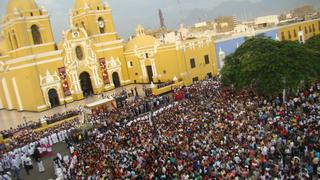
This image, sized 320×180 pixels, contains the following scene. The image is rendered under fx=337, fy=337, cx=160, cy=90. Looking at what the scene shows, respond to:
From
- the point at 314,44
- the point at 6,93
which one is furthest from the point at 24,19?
the point at 314,44

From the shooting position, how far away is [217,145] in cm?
1422

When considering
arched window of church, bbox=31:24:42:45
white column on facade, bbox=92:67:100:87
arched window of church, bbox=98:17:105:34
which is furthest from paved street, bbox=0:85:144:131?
arched window of church, bbox=98:17:105:34

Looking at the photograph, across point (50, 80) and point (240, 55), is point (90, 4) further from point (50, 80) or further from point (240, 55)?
point (240, 55)

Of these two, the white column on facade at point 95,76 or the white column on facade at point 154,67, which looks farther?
the white column on facade at point 154,67

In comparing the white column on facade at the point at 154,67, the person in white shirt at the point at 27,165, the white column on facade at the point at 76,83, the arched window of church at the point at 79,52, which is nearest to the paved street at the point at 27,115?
the white column on facade at the point at 76,83

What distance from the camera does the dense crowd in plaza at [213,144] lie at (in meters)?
12.2

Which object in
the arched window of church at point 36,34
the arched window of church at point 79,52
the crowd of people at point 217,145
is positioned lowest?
the crowd of people at point 217,145

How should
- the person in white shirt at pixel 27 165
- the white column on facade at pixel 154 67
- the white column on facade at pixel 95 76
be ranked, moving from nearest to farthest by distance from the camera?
1. the person in white shirt at pixel 27 165
2. the white column on facade at pixel 95 76
3. the white column on facade at pixel 154 67

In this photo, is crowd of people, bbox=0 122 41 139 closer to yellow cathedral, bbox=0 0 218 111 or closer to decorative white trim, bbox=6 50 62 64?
yellow cathedral, bbox=0 0 218 111

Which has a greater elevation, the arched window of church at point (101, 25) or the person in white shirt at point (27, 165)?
the arched window of church at point (101, 25)

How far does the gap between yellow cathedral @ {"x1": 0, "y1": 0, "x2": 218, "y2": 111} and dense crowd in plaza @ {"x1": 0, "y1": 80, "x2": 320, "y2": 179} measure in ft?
38.8

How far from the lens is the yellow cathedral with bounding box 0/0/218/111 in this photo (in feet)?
106

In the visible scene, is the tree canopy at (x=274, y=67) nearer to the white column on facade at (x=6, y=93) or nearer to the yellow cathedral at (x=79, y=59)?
the yellow cathedral at (x=79, y=59)

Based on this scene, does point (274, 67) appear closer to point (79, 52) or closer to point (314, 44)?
point (314, 44)
